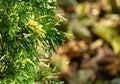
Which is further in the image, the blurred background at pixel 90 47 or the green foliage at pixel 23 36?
the blurred background at pixel 90 47

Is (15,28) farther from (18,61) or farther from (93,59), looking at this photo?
(93,59)

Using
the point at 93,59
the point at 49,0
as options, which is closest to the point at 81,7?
the point at 93,59

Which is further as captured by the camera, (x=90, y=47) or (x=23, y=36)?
(x=90, y=47)

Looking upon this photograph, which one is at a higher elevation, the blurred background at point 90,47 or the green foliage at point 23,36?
the green foliage at point 23,36

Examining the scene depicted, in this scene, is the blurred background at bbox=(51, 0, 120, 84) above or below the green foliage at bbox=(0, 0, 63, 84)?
below

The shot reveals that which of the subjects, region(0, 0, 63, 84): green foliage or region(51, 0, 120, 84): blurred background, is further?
region(51, 0, 120, 84): blurred background
